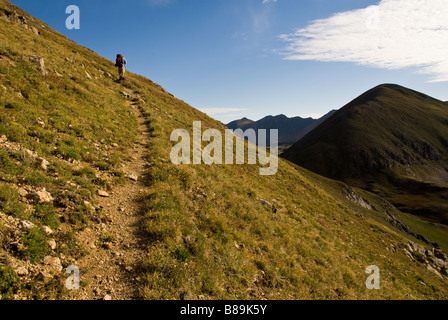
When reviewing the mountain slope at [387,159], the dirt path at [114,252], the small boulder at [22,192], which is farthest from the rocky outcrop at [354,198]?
the small boulder at [22,192]

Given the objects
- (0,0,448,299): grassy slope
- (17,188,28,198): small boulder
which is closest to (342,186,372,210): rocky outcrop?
(0,0,448,299): grassy slope

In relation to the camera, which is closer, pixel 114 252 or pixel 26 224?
pixel 26 224

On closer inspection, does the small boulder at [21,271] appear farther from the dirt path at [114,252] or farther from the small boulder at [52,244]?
the dirt path at [114,252]

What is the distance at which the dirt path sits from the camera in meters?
6.92

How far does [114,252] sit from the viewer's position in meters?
8.29

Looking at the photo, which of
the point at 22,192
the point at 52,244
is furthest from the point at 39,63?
the point at 52,244

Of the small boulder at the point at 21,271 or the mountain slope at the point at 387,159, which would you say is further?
the mountain slope at the point at 387,159

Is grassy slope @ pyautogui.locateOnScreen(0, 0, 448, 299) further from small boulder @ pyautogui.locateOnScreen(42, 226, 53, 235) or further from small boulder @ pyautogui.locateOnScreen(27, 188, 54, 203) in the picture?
small boulder @ pyautogui.locateOnScreen(42, 226, 53, 235)

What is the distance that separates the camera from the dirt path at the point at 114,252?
6.92m

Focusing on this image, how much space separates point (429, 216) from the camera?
329 feet

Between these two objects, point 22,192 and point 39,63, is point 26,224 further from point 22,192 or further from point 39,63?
point 39,63
